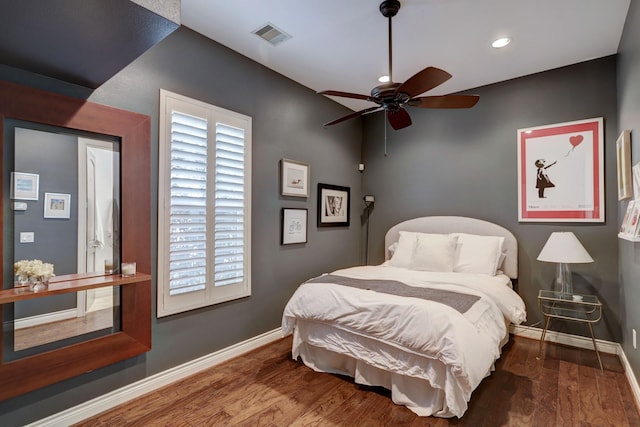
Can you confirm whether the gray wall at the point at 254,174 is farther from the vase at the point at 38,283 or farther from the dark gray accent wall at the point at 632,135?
the dark gray accent wall at the point at 632,135

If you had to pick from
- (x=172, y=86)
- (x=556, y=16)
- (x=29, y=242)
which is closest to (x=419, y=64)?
(x=556, y=16)

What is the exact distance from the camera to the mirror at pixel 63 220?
1877 millimetres

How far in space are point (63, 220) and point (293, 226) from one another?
2.18 m

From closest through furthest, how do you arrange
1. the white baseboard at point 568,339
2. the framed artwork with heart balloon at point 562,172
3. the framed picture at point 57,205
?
1. the framed picture at point 57,205
2. the white baseboard at point 568,339
3. the framed artwork with heart balloon at point 562,172

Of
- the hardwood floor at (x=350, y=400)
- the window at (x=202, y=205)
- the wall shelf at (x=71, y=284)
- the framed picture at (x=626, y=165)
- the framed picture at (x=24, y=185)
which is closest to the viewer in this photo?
the wall shelf at (x=71, y=284)

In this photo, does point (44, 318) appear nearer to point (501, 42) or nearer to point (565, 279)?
point (501, 42)

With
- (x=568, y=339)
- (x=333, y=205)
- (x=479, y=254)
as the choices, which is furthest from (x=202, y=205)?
(x=568, y=339)

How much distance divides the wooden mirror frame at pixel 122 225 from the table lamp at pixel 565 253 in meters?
3.54

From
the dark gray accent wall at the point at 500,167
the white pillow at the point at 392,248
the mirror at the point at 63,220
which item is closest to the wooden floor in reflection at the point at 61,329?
the mirror at the point at 63,220

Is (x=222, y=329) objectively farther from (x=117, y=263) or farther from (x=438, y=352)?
(x=438, y=352)

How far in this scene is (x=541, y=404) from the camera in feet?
7.38

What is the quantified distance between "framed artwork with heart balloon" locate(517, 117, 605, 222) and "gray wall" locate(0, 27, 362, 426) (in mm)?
2218

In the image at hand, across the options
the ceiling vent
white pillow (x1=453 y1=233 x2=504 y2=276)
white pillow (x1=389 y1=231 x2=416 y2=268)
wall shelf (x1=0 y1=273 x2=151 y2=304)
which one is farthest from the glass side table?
wall shelf (x1=0 y1=273 x2=151 y2=304)

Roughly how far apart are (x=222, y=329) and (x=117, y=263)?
116 centimetres
